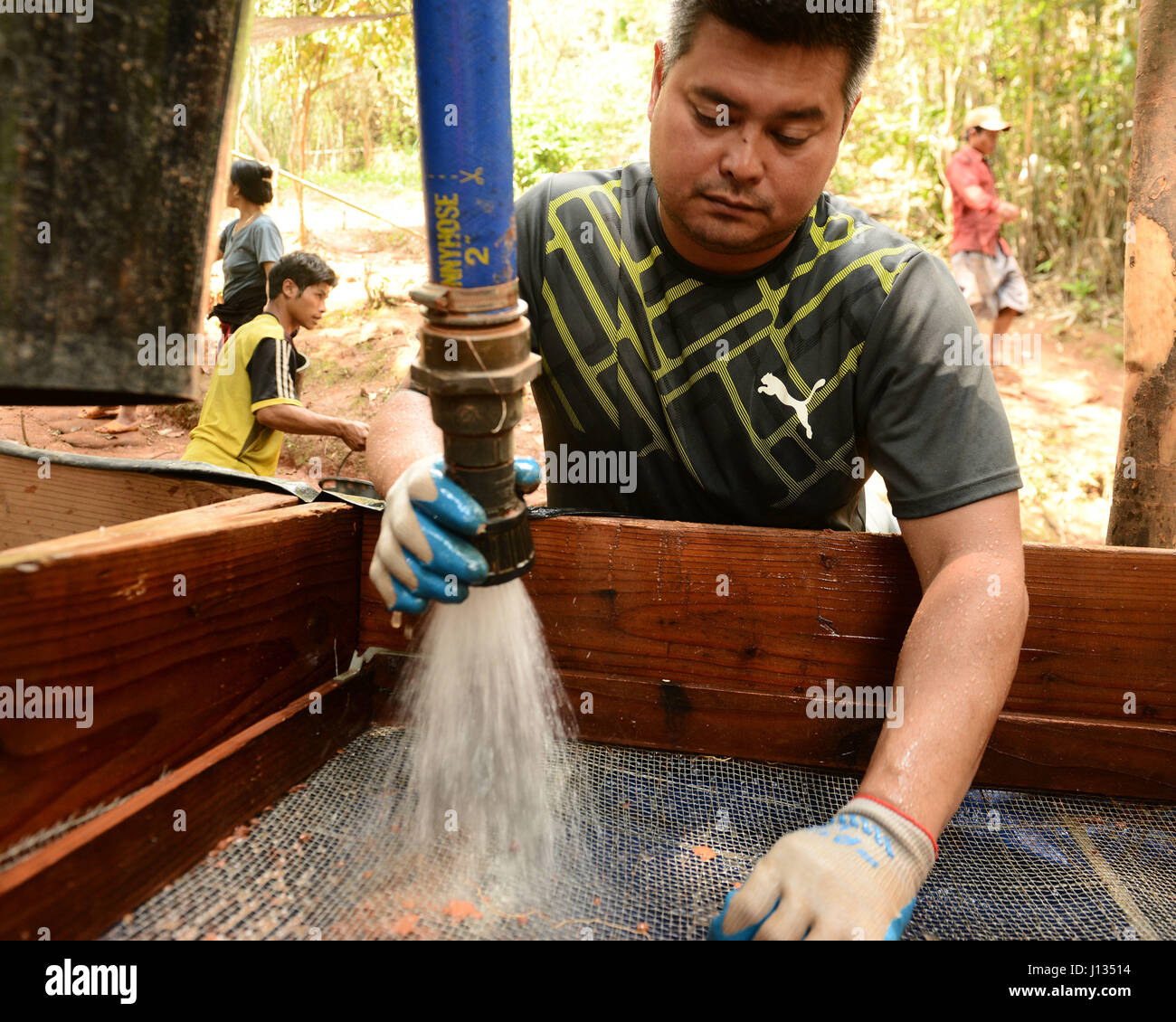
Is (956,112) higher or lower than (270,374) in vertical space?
higher

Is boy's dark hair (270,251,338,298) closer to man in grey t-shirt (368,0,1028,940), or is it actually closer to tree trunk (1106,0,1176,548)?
man in grey t-shirt (368,0,1028,940)

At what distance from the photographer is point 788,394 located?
206 centimetres

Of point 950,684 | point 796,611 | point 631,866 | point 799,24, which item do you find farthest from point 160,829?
point 799,24

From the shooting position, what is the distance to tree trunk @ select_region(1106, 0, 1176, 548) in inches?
102

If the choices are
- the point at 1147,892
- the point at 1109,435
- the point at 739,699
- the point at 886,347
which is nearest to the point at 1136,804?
the point at 1147,892

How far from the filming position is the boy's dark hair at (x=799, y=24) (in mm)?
1743

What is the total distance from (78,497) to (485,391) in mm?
1386

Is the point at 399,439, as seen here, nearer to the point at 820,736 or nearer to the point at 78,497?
the point at 78,497

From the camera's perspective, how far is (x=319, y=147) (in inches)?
714

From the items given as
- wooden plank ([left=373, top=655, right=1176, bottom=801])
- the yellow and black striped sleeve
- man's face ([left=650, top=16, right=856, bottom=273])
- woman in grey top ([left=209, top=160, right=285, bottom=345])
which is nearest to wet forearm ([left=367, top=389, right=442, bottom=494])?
wooden plank ([left=373, top=655, right=1176, bottom=801])
